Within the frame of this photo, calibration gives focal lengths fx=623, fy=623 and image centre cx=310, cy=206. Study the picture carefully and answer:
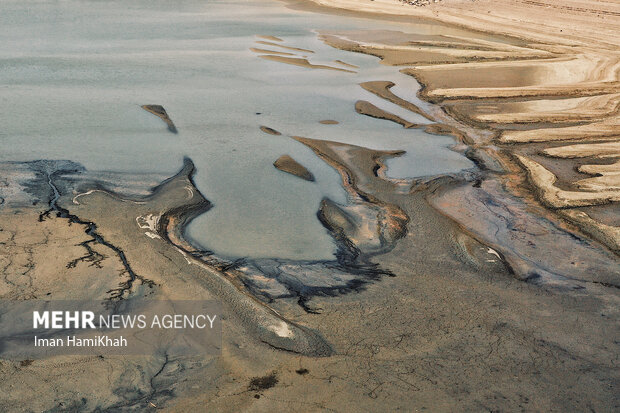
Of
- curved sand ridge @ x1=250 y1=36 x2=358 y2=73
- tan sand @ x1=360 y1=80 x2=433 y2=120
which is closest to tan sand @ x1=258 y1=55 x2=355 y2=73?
curved sand ridge @ x1=250 y1=36 x2=358 y2=73

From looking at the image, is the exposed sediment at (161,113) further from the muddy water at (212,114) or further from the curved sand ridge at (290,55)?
the curved sand ridge at (290,55)

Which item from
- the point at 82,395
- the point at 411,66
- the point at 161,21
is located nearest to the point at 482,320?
the point at 82,395

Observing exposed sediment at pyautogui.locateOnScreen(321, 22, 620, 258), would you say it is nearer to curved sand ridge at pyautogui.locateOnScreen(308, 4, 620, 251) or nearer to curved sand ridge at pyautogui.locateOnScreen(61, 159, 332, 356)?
curved sand ridge at pyautogui.locateOnScreen(308, 4, 620, 251)

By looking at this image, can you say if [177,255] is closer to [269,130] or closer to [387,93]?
[269,130]

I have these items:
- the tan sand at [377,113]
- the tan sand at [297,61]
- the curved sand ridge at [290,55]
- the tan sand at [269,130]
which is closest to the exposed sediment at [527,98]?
the tan sand at [377,113]

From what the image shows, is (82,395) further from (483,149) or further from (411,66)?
(411,66)

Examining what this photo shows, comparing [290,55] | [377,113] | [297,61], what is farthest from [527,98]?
[290,55]
